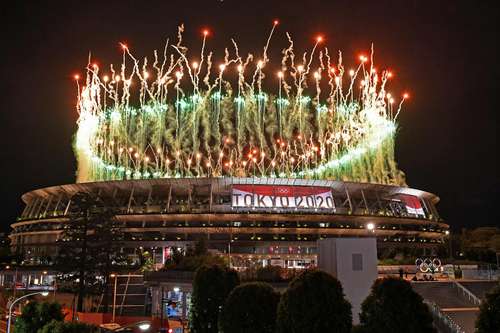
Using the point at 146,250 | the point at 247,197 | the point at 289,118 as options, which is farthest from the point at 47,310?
the point at 289,118

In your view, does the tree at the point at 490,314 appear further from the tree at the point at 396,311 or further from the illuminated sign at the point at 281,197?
the illuminated sign at the point at 281,197

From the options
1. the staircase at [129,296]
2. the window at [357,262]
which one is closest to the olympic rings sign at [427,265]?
the window at [357,262]

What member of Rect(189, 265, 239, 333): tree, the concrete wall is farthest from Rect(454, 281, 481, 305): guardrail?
Rect(189, 265, 239, 333): tree

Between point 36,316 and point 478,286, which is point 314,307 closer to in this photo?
point 36,316

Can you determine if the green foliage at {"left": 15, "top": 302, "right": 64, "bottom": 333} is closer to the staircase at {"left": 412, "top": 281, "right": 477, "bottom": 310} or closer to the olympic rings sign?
the staircase at {"left": 412, "top": 281, "right": 477, "bottom": 310}

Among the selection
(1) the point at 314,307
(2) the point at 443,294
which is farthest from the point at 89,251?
(1) the point at 314,307

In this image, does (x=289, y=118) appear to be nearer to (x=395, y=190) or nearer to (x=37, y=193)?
(x=395, y=190)
